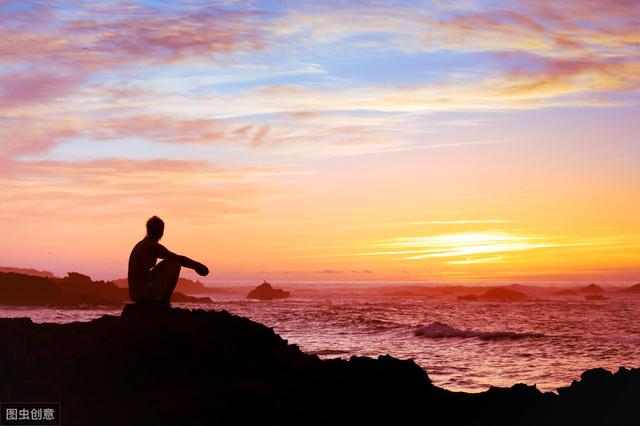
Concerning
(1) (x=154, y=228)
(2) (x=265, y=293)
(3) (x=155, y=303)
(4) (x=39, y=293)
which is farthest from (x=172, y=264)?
(2) (x=265, y=293)

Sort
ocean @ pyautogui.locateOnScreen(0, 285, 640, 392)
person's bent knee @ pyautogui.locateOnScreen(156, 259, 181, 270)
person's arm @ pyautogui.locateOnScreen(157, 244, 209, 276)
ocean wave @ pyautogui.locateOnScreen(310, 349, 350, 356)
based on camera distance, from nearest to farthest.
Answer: person's arm @ pyautogui.locateOnScreen(157, 244, 209, 276) < person's bent knee @ pyautogui.locateOnScreen(156, 259, 181, 270) < ocean @ pyautogui.locateOnScreen(0, 285, 640, 392) < ocean wave @ pyautogui.locateOnScreen(310, 349, 350, 356)

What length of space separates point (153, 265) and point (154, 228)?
70cm

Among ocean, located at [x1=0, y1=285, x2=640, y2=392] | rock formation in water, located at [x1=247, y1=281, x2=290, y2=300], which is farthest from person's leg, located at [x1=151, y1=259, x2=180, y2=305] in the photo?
rock formation in water, located at [x1=247, y1=281, x2=290, y2=300]

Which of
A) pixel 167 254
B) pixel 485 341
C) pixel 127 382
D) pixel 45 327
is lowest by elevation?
pixel 485 341

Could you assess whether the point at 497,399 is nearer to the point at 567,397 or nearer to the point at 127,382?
the point at 567,397

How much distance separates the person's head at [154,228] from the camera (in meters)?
12.6

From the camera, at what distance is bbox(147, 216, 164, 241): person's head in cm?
1262

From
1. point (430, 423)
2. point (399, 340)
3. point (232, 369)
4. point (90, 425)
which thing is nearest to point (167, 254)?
point (232, 369)

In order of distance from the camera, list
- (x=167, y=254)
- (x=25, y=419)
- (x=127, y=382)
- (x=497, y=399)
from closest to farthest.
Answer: (x=25, y=419) → (x=127, y=382) → (x=167, y=254) → (x=497, y=399)

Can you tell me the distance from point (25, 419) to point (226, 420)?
9.44 feet

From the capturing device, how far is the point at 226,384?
11.5m

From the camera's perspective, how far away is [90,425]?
10.1 m

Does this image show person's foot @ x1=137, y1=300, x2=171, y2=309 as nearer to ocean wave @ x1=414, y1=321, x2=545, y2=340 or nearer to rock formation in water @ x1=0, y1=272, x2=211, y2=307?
ocean wave @ x1=414, y1=321, x2=545, y2=340

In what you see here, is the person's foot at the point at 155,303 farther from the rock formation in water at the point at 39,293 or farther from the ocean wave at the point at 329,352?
the rock formation in water at the point at 39,293
